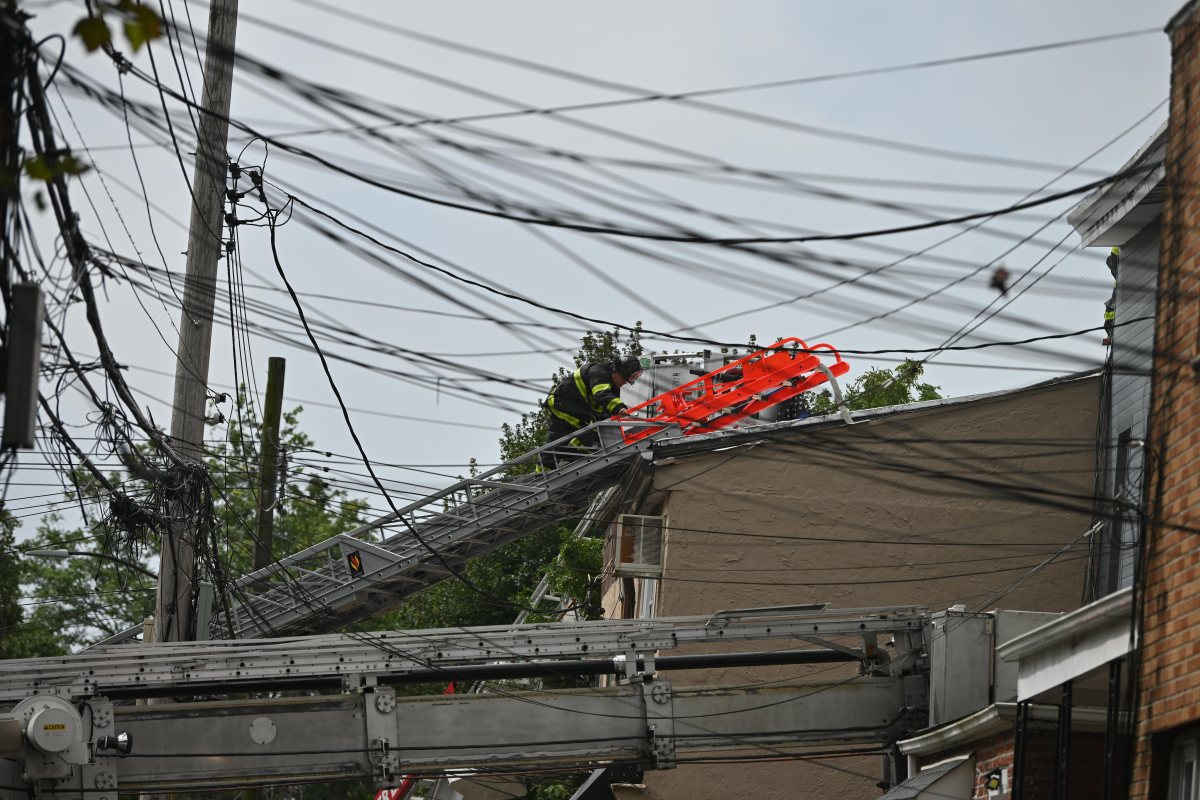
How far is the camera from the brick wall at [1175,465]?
8418mm

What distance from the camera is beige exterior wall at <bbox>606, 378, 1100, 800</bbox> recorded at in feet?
62.0

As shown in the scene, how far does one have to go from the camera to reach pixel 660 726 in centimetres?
1344

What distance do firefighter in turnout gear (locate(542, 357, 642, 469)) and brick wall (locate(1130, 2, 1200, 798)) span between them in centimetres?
1048

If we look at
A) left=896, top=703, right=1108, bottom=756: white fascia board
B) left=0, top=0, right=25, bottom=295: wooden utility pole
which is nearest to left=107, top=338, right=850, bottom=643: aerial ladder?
left=896, top=703, right=1108, bottom=756: white fascia board

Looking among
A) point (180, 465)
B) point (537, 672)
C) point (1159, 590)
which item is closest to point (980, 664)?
point (537, 672)

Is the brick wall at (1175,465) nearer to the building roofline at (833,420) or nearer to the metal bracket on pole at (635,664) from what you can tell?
the metal bracket on pole at (635,664)

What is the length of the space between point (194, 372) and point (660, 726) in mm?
5181

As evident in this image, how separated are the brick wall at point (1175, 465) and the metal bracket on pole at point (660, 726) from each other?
5151 millimetres

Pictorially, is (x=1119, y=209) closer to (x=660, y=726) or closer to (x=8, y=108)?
(x=660, y=726)

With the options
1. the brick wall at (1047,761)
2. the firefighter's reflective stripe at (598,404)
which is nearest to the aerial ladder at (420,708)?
the brick wall at (1047,761)

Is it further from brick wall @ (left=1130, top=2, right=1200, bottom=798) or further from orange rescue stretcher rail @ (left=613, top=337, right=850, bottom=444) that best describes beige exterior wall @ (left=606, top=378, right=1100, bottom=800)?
brick wall @ (left=1130, top=2, right=1200, bottom=798)

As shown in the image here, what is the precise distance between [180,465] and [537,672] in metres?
3.60

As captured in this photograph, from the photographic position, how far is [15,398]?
22.4 feet

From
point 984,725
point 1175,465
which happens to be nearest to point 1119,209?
point 984,725
